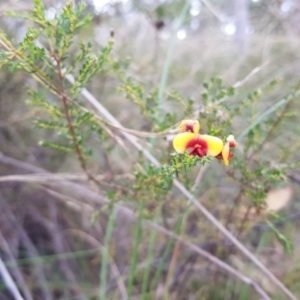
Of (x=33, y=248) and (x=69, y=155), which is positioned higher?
(x=69, y=155)

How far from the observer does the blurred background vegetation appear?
675 mm

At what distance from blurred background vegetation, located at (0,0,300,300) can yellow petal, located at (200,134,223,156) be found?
7.0 inches

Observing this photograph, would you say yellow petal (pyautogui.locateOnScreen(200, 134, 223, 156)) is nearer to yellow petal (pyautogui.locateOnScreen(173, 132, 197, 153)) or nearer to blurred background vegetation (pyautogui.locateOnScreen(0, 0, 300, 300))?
yellow petal (pyautogui.locateOnScreen(173, 132, 197, 153))

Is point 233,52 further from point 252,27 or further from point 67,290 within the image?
point 67,290

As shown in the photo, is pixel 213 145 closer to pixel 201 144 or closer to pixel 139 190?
pixel 201 144

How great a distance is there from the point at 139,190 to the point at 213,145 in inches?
10.7

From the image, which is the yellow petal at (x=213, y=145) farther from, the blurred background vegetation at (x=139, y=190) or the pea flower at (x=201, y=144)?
the blurred background vegetation at (x=139, y=190)

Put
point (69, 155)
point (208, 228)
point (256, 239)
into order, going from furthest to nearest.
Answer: point (69, 155)
point (256, 239)
point (208, 228)

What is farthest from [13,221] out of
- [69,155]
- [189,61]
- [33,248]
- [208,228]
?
[189,61]

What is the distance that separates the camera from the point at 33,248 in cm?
105

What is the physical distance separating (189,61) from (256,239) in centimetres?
88

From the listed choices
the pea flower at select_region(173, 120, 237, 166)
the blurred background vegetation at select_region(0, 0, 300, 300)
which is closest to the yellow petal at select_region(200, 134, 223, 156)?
the pea flower at select_region(173, 120, 237, 166)

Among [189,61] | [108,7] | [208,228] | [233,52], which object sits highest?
[233,52]

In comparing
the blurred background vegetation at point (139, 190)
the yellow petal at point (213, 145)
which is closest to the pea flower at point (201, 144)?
the yellow petal at point (213, 145)
